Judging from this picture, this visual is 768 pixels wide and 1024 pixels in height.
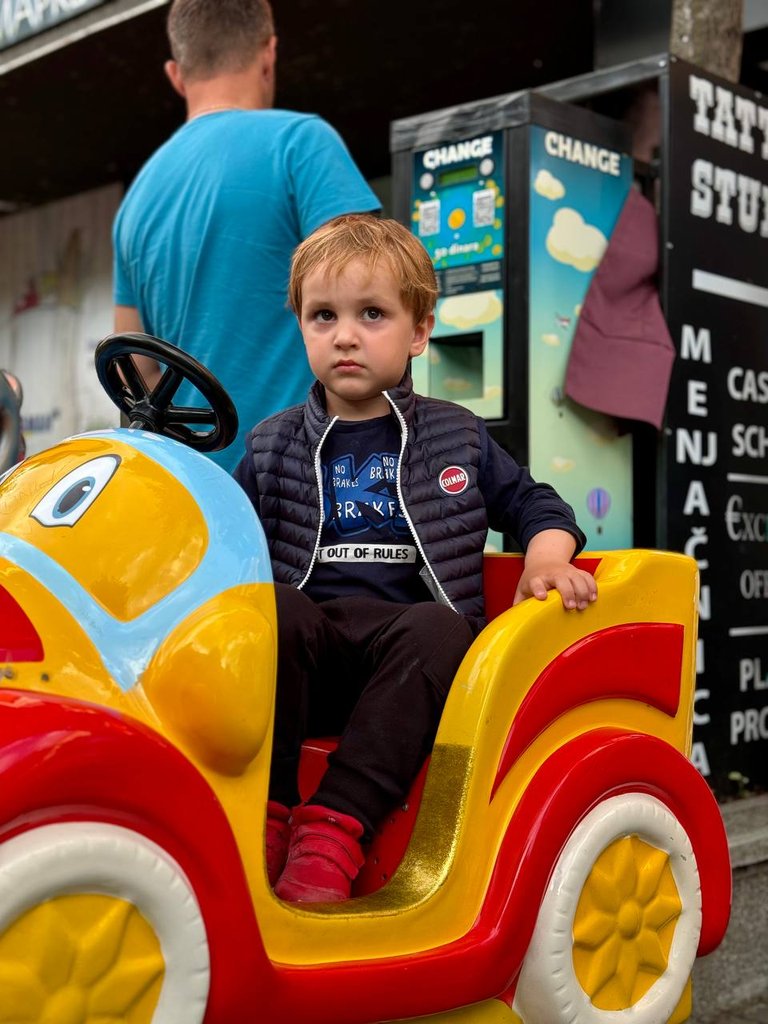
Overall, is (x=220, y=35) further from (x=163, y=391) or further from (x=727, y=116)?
(x=727, y=116)

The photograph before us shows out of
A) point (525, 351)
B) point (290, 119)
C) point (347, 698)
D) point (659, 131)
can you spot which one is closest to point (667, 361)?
point (525, 351)

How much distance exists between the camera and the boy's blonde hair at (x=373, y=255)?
2.11 m

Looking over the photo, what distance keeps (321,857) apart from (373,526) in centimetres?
61

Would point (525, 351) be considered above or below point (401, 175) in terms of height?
below

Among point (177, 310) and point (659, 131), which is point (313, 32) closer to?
point (659, 131)

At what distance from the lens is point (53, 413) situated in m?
11.6

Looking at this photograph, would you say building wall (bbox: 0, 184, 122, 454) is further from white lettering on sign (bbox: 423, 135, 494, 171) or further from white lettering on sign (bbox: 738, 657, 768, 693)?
white lettering on sign (bbox: 738, 657, 768, 693)

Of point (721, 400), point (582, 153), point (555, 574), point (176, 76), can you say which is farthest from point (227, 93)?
point (721, 400)

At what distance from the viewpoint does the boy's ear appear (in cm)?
225

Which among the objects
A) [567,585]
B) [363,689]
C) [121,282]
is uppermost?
[121,282]

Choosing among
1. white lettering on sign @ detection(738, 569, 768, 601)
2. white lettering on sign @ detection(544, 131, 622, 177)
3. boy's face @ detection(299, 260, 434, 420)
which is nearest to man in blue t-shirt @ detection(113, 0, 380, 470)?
boy's face @ detection(299, 260, 434, 420)

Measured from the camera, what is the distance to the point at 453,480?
2.18 m

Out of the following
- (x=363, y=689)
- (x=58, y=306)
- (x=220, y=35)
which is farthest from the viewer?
(x=58, y=306)

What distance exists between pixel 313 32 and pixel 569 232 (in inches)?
144
